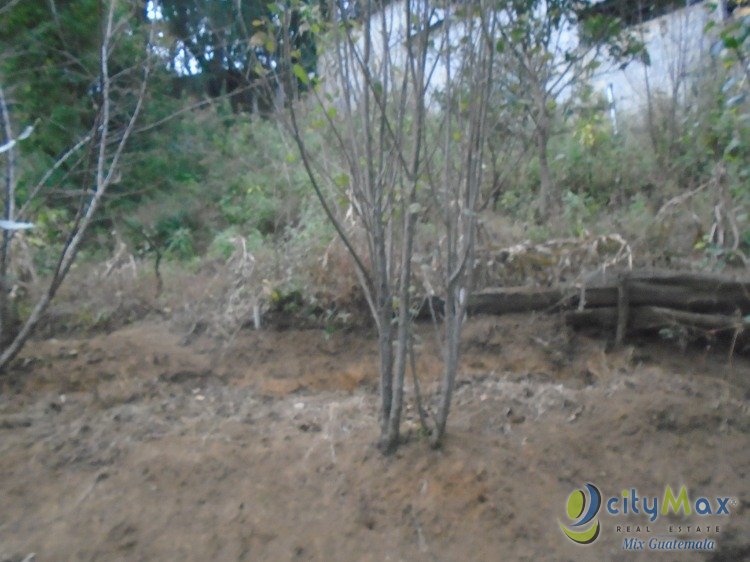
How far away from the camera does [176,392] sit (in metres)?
5.20

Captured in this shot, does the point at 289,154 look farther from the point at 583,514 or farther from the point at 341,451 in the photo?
the point at 583,514

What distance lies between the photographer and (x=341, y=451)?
4145mm

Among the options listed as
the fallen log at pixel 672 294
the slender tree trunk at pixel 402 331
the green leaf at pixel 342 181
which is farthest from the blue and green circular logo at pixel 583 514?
the green leaf at pixel 342 181

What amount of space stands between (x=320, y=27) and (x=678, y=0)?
260 inches

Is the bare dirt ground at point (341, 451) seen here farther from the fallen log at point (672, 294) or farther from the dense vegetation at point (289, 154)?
the dense vegetation at point (289, 154)

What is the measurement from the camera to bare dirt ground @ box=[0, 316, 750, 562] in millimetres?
3564

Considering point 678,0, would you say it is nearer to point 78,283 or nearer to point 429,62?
point 429,62

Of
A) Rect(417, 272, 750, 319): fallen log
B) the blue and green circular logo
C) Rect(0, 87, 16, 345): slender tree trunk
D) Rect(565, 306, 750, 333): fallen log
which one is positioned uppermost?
Rect(0, 87, 16, 345): slender tree trunk

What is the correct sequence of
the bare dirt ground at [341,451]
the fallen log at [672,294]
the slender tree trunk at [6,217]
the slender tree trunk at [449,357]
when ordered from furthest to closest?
the fallen log at [672,294]
the slender tree trunk at [6,217]
the slender tree trunk at [449,357]
the bare dirt ground at [341,451]

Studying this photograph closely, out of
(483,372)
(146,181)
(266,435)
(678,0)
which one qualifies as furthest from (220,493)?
(678,0)

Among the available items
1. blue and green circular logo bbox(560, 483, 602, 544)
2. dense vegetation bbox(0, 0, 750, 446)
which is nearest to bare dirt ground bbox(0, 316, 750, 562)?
blue and green circular logo bbox(560, 483, 602, 544)

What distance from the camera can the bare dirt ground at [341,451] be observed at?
3.56 metres

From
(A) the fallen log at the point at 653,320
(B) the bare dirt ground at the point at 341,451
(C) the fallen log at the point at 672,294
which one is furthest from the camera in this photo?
(C) the fallen log at the point at 672,294

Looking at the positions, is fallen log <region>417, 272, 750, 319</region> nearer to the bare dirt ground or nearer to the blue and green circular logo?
the bare dirt ground
